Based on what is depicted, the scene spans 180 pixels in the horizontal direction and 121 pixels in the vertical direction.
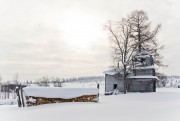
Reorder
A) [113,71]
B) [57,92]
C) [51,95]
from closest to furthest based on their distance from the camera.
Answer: [51,95] → [57,92] → [113,71]

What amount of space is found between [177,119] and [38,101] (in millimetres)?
8995

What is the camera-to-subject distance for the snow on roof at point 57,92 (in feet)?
57.2

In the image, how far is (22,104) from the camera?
17344 mm

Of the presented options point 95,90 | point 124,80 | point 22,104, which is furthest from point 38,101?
point 124,80

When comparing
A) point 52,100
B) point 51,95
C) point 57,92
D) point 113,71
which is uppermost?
point 113,71

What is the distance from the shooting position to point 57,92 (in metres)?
18.2

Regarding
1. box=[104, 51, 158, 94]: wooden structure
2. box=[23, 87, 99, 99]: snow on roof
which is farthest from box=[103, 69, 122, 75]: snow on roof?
box=[23, 87, 99, 99]: snow on roof

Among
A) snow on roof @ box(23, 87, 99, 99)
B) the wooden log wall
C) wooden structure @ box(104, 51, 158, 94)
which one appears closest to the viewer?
the wooden log wall

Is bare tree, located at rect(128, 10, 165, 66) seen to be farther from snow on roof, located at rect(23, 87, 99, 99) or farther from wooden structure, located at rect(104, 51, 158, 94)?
snow on roof, located at rect(23, 87, 99, 99)

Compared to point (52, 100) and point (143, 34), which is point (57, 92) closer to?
point (52, 100)

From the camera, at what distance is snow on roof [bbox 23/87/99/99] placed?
57.2 feet

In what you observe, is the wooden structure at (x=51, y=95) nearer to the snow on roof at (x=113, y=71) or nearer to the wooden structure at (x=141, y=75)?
the wooden structure at (x=141, y=75)

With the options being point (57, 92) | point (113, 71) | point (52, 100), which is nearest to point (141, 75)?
point (113, 71)

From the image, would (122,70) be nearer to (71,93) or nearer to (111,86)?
(111,86)
